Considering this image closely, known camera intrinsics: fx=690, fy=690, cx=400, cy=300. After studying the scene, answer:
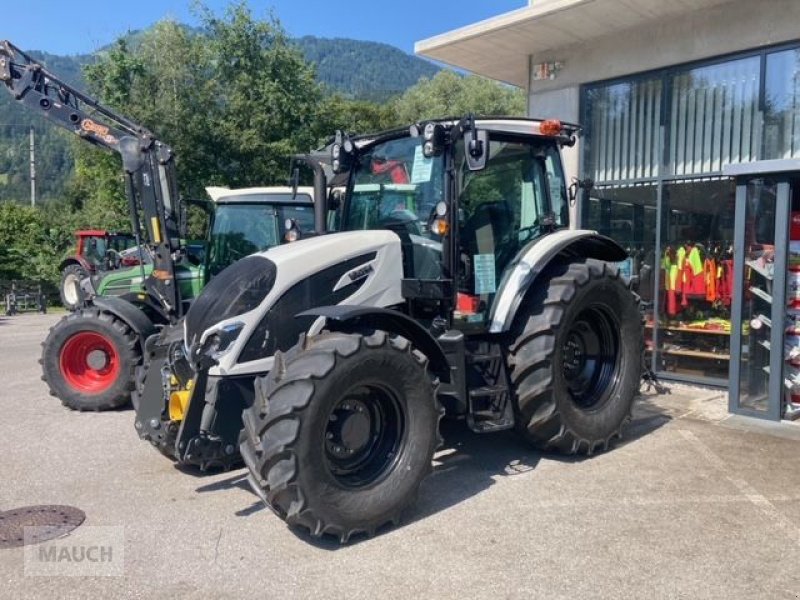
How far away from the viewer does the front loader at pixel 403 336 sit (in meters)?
3.89

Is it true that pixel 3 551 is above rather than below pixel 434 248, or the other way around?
below

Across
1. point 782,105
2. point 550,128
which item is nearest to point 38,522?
point 550,128

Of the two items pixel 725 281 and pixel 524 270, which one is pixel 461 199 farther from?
pixel 725 281

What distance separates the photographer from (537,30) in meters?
9.12

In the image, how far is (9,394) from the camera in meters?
8.27

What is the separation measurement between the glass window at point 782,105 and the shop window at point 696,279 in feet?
2.21

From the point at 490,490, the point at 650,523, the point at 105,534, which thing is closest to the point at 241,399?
the point at 105,534

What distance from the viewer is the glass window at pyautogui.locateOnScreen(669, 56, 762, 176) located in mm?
8156

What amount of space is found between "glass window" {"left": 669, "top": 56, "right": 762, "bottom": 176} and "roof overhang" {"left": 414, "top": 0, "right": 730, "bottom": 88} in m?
0.81

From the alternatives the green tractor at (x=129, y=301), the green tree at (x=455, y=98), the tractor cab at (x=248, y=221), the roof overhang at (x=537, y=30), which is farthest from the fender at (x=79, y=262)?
the green tree at (x=455, y=98)

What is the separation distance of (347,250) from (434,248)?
2.34ft

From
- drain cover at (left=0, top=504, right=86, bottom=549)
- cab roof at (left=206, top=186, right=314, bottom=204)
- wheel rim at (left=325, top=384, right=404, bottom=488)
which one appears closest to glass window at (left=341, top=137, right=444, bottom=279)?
wheel rim at (left=325, top=384, right=404, bottom=488)

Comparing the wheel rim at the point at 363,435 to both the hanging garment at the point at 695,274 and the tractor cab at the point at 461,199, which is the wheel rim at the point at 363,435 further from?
the hanging garment at the point at 695,274

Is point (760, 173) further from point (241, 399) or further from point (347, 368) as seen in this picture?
point (241, 399)
